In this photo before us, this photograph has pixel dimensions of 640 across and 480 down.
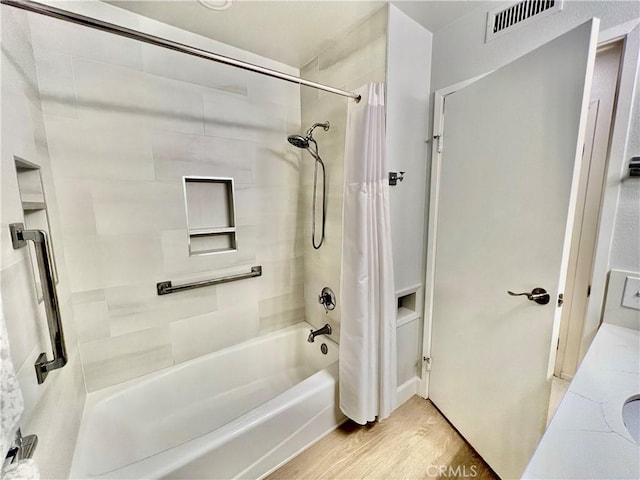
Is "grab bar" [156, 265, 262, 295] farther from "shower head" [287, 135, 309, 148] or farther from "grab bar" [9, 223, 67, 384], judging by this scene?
"shower head" [287, 135, 309, 148]

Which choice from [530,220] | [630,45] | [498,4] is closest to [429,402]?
[530,220]

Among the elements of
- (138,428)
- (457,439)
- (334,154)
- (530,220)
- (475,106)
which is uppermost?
(475,106)

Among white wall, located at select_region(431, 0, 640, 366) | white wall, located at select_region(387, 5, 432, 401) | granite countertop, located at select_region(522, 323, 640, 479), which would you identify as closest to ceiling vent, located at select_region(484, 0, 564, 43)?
white wall, located at select_region(431, 0, 640, 366)

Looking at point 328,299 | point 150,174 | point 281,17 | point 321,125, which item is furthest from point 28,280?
point 281,17

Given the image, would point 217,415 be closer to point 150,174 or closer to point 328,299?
point 328,299

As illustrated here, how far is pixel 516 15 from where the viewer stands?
123 centimetres

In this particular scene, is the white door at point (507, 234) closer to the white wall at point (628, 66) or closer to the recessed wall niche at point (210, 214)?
the white wall at point (628, 66)

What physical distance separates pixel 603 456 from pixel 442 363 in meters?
1.18

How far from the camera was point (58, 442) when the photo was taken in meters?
0.91

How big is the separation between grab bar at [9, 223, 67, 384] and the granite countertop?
1285 millimetres

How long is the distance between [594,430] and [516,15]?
1.68m

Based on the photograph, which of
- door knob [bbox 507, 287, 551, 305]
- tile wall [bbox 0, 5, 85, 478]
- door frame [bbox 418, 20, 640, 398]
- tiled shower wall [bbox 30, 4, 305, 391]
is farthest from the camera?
tiled shower wall [bbox 30, 4, 305, 391]

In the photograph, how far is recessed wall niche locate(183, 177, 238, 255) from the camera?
64.0 inches

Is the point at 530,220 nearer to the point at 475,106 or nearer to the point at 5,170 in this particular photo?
the point at 475,106
